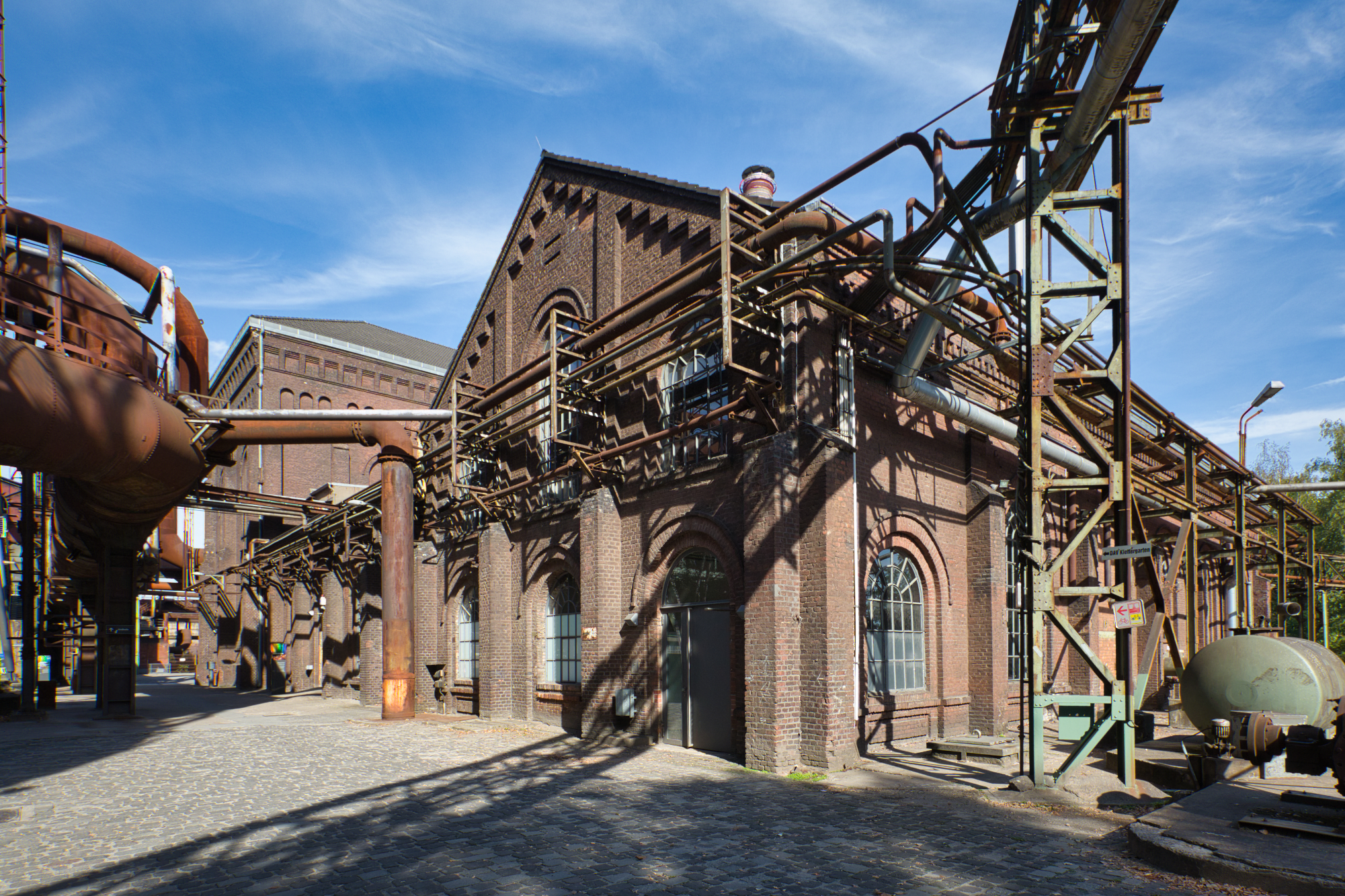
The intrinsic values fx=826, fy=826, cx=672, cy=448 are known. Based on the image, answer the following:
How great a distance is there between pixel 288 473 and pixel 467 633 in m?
16.6

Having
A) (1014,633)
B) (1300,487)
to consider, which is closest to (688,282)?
(1014,633)

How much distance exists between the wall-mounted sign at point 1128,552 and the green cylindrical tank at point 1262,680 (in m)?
2.08

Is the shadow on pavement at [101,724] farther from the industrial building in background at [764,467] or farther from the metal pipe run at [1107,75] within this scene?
the metal pipe run at [1107,75]

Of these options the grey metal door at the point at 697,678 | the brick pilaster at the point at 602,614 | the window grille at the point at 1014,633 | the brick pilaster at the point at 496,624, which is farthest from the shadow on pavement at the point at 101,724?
the window grille at the point at 1014,633

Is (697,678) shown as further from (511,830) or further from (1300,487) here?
(1300,487)

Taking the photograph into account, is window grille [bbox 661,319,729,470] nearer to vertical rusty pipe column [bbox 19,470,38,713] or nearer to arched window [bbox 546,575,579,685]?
arched window [bbox 546,575,579,685]

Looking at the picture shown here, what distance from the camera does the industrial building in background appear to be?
9.18 meters

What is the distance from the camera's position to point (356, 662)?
80.7 ft

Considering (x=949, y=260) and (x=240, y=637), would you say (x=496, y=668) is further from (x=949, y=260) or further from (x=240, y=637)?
(x=240, y=637)

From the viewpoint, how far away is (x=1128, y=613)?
8672 mm

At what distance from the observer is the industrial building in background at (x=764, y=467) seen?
30.1 ft

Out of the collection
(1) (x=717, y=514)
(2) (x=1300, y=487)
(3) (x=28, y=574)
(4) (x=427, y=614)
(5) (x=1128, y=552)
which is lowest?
(4) (x=427, y=614)

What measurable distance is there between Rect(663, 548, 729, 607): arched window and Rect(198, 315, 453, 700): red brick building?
52.4 ft

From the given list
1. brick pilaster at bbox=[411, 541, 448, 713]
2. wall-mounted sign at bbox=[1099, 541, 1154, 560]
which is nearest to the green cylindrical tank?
wall-mounted sign at bbox=[1099, 541, 1154, 560]
